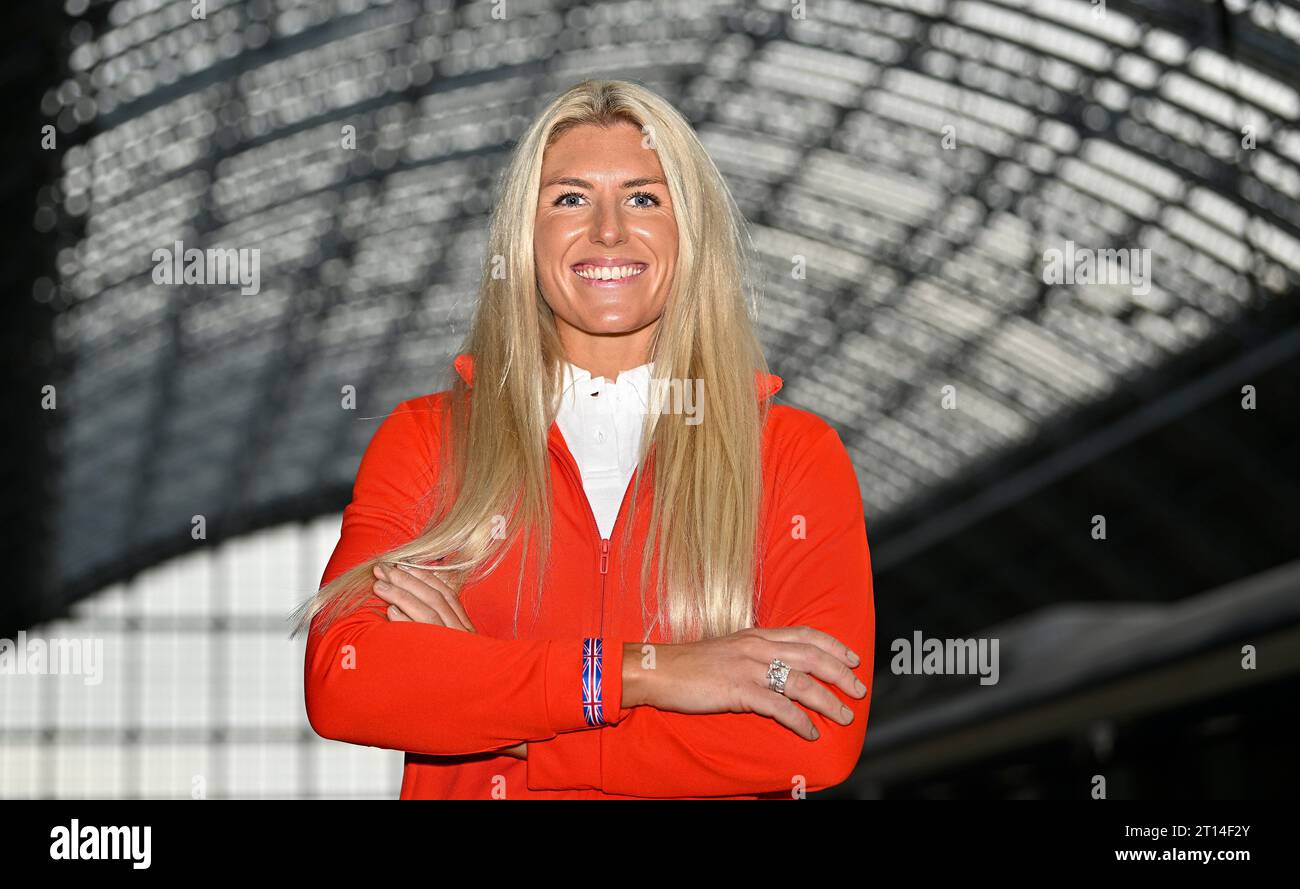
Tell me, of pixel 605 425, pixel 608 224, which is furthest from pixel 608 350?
pixel 608 224

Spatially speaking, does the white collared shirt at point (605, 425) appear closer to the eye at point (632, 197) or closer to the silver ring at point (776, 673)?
the eye at point (632, 197)

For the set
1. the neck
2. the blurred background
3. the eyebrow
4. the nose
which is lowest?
the neck

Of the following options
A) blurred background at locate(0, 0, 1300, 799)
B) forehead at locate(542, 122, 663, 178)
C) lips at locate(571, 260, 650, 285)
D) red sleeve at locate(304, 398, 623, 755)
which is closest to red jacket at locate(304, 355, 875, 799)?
red sleeve at locate(304, 398, 623, 755)

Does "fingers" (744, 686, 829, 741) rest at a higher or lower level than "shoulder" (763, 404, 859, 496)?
lower

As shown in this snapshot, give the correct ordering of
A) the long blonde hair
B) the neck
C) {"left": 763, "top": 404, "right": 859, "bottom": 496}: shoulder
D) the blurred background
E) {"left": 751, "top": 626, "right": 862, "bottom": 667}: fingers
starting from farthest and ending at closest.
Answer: the blurred background < the neck < {"left": 763, "top": 404, "right": 859, "bottom": 496}: shoulder < the long blonde hair < {"left": 751, "top": 626, "right": 862, "bottom": 667}: fingers

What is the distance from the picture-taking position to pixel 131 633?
4631 cm

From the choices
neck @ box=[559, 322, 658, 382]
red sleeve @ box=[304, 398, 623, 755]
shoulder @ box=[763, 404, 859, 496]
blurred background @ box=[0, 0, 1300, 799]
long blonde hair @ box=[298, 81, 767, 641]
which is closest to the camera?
red sleeve @ box=[304, 398, 623, 755]

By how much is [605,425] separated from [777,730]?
0.69 m

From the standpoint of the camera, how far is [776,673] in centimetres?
278

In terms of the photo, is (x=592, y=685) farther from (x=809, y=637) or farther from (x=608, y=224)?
(x=608, y=224)

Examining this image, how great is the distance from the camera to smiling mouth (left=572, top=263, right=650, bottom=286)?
3014 mm

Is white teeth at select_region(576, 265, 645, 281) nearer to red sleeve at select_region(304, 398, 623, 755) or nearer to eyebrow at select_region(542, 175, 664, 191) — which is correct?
eyebrow at select_region(542, 175, 664, 191)
